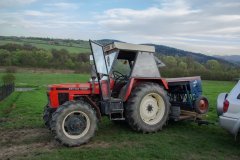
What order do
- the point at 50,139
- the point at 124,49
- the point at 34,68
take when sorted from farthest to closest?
the point at 34,68, the point at 124,49, the point at 50,139

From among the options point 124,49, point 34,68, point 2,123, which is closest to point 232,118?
point 124,49

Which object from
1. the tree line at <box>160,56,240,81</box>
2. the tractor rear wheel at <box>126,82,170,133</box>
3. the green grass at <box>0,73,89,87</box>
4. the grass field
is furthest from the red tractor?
the green grass at <box>0,73,89,87</box>

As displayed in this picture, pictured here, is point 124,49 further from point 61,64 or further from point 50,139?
point 61,64

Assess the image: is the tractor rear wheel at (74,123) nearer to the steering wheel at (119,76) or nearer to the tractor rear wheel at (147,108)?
the tractor rear wheel at (147,108)

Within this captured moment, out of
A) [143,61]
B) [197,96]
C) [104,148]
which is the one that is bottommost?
[104,148]

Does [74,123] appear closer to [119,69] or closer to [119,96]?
[119,96]

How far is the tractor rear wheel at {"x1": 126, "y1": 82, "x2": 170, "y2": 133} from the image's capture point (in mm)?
9227

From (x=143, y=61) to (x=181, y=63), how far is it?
3123cm

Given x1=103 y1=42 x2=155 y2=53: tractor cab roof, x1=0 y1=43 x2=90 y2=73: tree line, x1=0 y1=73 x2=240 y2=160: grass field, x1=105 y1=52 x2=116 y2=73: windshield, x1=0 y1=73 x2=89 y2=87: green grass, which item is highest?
x1=0 y1=43 x2=90 y2=73: tree line

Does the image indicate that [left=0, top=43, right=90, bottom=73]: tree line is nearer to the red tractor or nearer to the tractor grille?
the red tractor

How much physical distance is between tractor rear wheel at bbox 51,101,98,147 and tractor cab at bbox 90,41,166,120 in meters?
0.83

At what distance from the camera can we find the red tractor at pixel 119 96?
840 cm

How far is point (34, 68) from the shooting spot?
67938mm

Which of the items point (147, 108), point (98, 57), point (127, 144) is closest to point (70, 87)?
point (98, 57)
